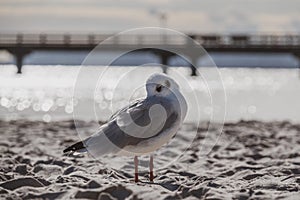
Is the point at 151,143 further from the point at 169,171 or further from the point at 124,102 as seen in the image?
the point at 124,102

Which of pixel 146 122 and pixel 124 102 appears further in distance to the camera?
pixel 124 102

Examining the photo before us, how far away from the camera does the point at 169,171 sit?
6.92 meters

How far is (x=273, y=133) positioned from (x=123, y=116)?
7544 mm

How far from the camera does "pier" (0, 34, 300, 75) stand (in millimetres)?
39531

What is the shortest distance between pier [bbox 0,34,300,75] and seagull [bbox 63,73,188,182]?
3377 cm

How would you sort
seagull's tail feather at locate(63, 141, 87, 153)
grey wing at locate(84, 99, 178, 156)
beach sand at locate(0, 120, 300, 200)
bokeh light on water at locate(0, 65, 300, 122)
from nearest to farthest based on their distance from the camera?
beach sand at locate(0, 120, 300, 200) → grey wing at locate(84, 99, 178, 156) → seagull's tail feather at locate(63, 141, 87, 153) → bokeh light on water at locate(0, 65, 300, 122)

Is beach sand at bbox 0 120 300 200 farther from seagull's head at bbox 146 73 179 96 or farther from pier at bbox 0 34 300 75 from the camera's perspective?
pier at bbox 0 34 300 75

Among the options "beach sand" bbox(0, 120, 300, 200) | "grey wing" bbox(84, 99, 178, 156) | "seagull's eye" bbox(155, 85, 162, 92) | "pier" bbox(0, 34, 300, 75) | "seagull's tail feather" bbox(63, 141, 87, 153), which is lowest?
"beach sand" bbox(0, 120, 300, 200)

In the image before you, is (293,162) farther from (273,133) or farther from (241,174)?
(273,133)

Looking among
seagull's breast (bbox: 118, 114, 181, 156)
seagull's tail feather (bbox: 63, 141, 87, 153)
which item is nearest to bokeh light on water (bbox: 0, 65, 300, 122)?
seagull's breast (bbox: 118, 114, 181, 156)

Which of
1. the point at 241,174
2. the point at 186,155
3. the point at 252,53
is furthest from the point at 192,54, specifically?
the point at 241,174

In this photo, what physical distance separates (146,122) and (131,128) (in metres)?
0.14

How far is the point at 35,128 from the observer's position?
1330cm

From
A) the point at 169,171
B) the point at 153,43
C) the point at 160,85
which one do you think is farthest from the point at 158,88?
the point at 153,43
